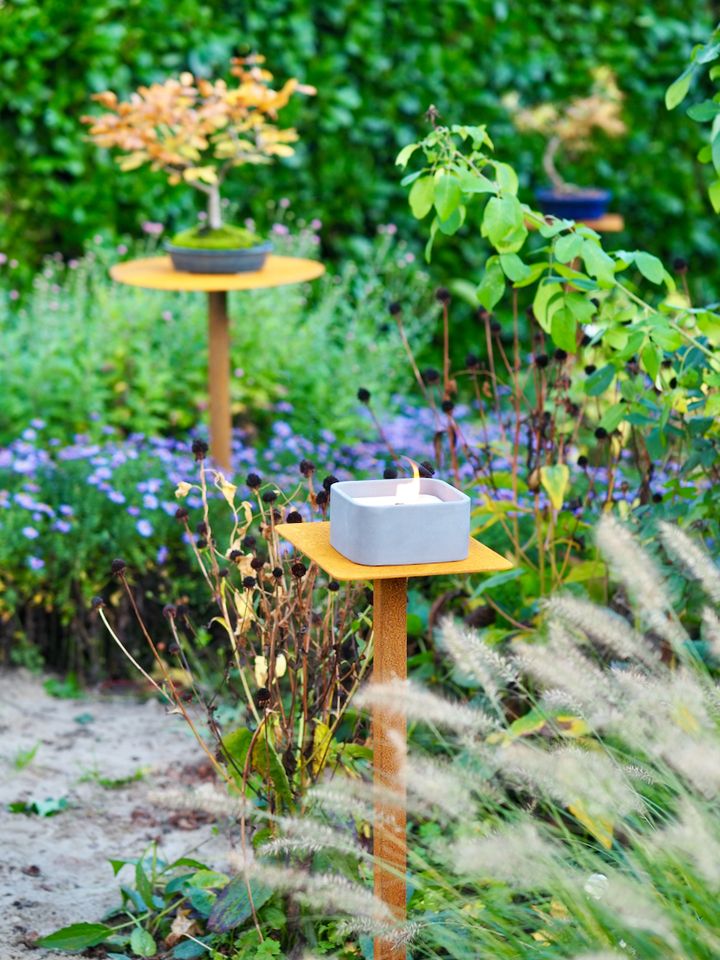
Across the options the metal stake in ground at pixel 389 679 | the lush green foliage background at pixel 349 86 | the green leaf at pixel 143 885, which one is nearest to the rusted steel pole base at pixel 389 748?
the metal stake in ground at pixel 389 679

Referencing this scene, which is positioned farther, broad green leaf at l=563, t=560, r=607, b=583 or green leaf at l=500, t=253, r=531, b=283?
broad green leaf at l=563, t=560, r=607, b=583

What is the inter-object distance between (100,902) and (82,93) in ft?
12.7

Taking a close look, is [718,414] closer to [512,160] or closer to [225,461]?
[225,461]

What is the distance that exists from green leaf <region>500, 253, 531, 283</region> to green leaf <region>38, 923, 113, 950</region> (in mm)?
1510

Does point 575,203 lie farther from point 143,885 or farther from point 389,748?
point 389,748

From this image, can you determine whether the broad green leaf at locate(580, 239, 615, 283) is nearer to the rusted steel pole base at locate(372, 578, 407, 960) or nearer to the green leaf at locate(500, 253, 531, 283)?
the green leaf at locate(500, 253, 531, 283)

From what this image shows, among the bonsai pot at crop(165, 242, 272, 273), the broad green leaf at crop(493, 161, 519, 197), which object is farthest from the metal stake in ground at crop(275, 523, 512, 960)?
the bonsai pot at crop(165, 242, 272, 273)

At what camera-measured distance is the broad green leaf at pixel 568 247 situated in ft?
8.18

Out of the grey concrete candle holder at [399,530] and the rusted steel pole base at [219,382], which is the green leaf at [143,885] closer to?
the grey concrete candle holder at [399,530]

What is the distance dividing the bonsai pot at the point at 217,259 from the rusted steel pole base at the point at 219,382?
0.36ft

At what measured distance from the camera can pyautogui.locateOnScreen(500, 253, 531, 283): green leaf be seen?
265 centimetres

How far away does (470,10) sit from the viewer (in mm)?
6457

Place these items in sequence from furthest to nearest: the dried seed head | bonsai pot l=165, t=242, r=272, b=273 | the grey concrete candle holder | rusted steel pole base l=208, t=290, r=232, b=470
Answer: rusted steel pole base l=208, t=290, r=232, b=470
bonsai pot l=165, t=242, r=272, b=273
the dried seed head
the grey concrete candle holder

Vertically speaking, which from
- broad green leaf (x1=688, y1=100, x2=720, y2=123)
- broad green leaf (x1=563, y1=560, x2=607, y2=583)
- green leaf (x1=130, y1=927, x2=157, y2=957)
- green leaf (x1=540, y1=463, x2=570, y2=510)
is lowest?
green leaf (x1=130, y1=927, x2=157, y2=957)
